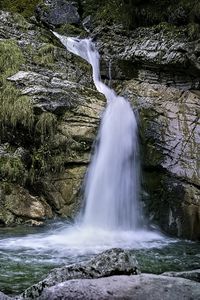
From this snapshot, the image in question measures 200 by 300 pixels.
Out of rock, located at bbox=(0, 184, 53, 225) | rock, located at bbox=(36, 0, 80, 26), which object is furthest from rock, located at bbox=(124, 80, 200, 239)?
rock, located at bbox=(36, 0, 80, 26)

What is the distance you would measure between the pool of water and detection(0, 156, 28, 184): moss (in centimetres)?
124

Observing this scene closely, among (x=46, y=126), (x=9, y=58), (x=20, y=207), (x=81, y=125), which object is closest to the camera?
(x=20, y=207)

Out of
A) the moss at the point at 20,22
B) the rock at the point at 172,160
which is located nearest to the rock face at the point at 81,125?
the rock at the point at 172,160

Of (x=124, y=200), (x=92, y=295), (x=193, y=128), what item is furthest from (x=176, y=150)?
(x=92, y=295)

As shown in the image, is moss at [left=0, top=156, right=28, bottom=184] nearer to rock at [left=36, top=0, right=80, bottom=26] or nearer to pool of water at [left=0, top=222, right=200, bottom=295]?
pool of water at [left=0, top=222, right=200, bottom=295]

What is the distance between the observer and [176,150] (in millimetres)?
9852

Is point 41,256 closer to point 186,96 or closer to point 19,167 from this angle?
point 19,167

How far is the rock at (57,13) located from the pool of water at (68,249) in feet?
24.8

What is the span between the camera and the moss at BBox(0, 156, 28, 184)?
9617mm

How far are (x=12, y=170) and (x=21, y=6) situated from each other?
23.6ft

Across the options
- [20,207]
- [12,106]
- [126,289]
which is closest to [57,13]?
[12,106]

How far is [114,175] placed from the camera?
9.91 meters

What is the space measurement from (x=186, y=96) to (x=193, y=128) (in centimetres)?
123

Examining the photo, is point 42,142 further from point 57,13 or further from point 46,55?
point 57,13
